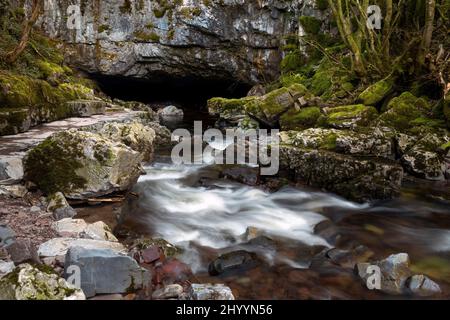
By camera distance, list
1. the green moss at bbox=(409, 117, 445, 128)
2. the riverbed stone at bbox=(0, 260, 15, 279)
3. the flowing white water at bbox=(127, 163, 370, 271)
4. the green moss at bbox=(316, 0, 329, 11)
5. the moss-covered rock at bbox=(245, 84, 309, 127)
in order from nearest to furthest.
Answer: the riverbed stone at bbox=(0, 260, 15, 279) < the flowing white water at bbox=(127, 163, 370, 271) < the green moss at bbox=(409, 117, 445, 128) < the moss-covered rock at bbox=(245, 84, 309, 127) < the green moss at bbox=(316, 0, 329, 11)

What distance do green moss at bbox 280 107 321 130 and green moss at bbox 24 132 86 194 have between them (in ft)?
22.9

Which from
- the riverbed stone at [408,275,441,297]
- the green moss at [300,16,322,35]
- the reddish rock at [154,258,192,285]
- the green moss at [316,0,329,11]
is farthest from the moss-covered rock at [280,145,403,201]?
the green moss at [316,0,329,11]

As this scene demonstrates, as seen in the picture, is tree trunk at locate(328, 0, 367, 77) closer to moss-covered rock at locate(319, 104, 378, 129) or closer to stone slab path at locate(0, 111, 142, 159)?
moss-covered rock at locate(319, 104, 378, 129)

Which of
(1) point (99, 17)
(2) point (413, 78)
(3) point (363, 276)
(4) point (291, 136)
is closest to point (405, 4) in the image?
(2) point (413, 78)

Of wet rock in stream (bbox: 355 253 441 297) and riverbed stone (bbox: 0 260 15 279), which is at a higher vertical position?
riverbed stone (bbox: 0 260 15 279)

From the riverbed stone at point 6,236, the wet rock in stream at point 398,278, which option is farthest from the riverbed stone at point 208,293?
the riverbed stone at point 6,236

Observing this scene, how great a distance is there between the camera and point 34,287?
2.63 metres

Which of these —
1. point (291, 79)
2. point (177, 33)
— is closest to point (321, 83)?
point (291, 79)

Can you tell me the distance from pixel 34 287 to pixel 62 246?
43.6 inches

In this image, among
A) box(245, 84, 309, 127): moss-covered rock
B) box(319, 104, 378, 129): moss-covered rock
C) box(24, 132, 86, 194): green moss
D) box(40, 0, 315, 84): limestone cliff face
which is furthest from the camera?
box(40, 0, 315, 84): limestone cliff face

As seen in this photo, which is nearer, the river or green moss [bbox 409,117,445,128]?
the river

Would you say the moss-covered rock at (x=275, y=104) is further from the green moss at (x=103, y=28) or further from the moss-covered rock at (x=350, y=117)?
the green moss at (x=103, y=28)

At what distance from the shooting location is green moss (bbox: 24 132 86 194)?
5.11m
